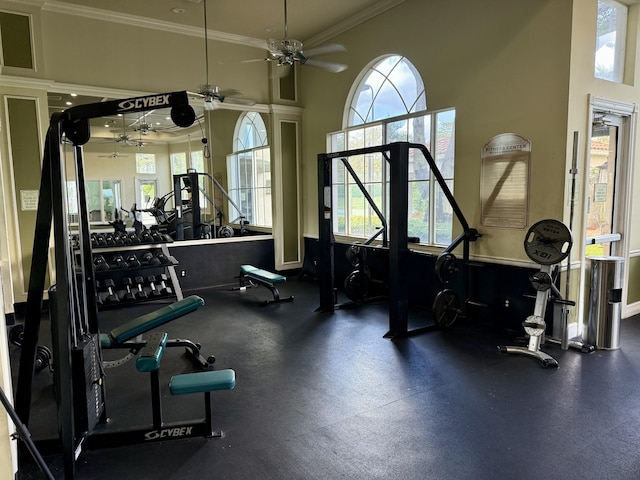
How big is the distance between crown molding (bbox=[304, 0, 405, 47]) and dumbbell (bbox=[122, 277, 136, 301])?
4.73 meters

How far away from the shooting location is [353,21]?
6152 millimetres

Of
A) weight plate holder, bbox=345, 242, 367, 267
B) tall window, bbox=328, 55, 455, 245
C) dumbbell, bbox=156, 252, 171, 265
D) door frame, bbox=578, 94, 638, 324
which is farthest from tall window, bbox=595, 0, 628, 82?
dumbbell, bbox=156, 252, 171, 265

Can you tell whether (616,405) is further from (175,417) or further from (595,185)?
(175,417)

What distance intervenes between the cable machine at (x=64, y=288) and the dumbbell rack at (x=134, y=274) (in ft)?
10.5

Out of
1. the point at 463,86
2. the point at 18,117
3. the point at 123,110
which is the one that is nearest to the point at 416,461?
the point at 123,110

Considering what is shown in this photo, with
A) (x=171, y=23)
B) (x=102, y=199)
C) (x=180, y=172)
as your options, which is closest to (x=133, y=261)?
(x=102, y=199)

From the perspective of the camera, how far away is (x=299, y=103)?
746cm

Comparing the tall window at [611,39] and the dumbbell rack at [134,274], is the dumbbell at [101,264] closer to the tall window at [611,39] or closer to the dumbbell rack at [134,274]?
the dumbbell rack at [134,274]

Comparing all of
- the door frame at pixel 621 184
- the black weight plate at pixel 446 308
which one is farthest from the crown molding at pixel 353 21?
the black weight plate at pixel 446 308

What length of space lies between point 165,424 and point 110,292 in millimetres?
3414

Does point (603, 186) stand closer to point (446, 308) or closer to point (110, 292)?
point (446, 308)

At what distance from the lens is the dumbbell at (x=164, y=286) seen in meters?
5.78

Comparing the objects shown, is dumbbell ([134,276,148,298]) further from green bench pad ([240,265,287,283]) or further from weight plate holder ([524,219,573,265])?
weight plate holder ([524,219,573,265])

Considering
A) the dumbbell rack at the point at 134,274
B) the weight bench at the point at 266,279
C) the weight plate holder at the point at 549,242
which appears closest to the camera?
the weight plate holder at the point at 549,242
